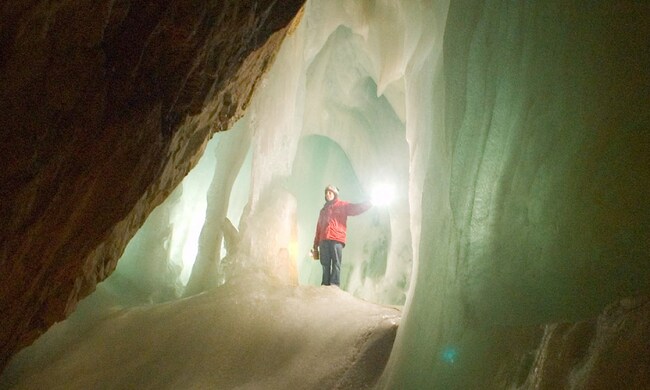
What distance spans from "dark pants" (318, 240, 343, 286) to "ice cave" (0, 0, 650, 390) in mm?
1547

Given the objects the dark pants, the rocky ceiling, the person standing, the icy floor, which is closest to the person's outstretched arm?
the person standing

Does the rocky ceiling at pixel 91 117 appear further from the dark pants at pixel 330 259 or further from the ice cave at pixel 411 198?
the dark pants at pixel 330 259

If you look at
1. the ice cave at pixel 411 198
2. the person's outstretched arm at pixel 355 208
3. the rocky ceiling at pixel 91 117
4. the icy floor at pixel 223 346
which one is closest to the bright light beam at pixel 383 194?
the person's outstretched arm at pixel 355 208

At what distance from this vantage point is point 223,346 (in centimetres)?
538

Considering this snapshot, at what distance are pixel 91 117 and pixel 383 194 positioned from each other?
382 inches

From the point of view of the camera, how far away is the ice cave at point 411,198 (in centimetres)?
177

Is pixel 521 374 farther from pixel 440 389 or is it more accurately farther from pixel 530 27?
pixel 530 27

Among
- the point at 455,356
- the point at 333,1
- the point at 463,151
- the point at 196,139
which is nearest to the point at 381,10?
the point at 333,1

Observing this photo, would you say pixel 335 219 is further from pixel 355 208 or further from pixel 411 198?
pixel 411 198

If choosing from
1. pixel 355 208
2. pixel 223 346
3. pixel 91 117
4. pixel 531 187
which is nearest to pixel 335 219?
pixel 355 208

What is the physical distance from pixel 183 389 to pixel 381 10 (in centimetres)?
730

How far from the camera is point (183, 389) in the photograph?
4.66 m

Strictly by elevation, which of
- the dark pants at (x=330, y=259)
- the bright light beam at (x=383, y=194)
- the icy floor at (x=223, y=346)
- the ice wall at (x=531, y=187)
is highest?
the bright light beam at (x=383, y=194)

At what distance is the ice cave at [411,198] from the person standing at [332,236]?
159cm
